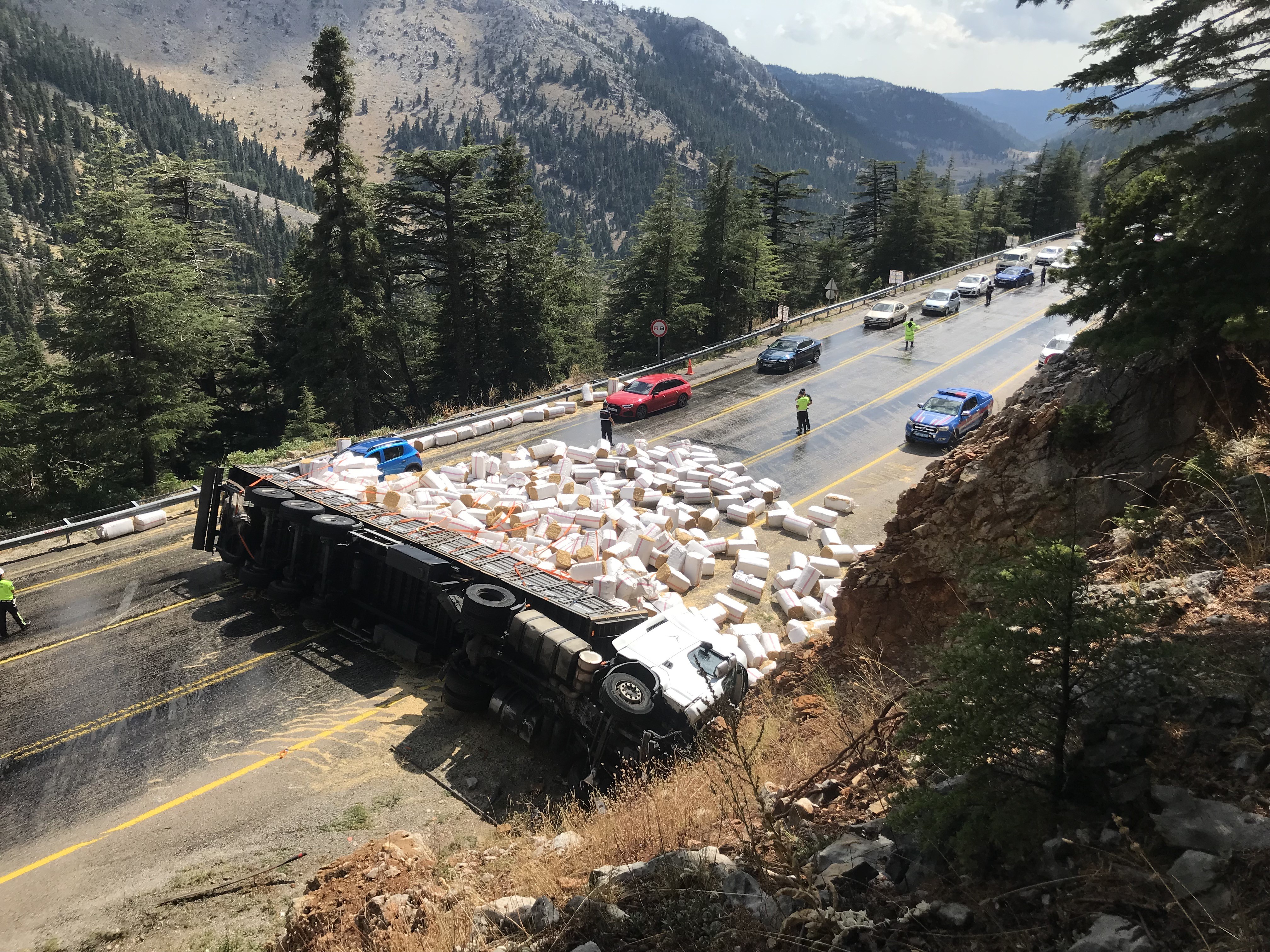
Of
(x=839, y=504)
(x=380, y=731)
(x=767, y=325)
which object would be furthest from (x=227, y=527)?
(x=767, y=325)

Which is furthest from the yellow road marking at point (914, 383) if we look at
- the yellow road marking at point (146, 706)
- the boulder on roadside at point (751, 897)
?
the boulder on roadside at point (751, 897)

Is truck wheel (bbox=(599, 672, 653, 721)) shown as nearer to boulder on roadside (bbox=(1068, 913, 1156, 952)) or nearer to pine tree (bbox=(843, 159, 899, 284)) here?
boulder on roadside (bbox=(1068, 913, 1156, 952))

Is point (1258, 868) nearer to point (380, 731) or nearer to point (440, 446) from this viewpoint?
point (380, 731)

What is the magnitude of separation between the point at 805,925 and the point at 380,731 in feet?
28.7

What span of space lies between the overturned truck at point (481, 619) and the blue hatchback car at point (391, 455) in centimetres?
517

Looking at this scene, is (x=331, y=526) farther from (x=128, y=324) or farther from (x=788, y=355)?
(x=788, y=355)

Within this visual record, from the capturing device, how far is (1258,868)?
3674 millimetres

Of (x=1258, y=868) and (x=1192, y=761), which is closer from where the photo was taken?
(x=1258, y=868)

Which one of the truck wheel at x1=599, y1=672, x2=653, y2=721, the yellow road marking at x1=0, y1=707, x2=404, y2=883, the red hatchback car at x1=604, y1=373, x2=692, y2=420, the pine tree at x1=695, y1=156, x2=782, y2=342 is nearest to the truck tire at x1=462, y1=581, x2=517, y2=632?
the truck wheel at x1=599, y1=672, x2=653, y2=721

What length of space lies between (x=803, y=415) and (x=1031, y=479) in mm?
15803

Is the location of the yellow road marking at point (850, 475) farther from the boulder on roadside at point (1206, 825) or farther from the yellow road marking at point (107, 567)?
the boulder on roadside at point (1206, 825)

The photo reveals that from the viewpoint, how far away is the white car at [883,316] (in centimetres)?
4094

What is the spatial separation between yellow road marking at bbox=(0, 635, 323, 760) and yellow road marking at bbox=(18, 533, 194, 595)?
19.0 ft

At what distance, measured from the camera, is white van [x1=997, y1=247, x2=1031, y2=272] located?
2229 inches
